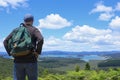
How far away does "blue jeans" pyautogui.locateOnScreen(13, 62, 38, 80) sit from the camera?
809 centimetres

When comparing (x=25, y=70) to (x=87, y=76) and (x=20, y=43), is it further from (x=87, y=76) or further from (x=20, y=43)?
(x=87, y=76)

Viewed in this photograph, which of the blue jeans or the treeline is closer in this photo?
the blue jeans

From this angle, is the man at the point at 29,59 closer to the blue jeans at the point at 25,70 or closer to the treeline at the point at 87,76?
the blue jeans at the point at 25,70

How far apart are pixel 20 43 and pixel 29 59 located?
43 cm

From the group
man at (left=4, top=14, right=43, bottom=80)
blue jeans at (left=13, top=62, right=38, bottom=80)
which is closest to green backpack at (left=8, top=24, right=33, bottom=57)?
man at (left=4, top=14, right=43, bottom=80)

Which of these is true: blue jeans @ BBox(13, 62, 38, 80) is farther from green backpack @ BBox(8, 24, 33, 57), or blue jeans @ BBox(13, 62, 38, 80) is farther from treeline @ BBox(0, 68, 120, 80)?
treeline @ BBox(0, 68, 120, 80)

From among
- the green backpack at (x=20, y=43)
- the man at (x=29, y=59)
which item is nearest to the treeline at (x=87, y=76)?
the man at (x=29, y=59)

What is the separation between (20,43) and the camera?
26.0 ft

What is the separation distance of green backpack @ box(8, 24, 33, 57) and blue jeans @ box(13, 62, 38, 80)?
12.7 inches

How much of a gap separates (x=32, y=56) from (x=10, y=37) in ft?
2.41

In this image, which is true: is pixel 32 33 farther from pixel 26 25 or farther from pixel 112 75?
pixel 112 75

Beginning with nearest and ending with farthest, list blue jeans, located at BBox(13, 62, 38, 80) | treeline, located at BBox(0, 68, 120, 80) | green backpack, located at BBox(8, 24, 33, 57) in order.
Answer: green backpack, located at BBox(8, 24, 33, 57)
blue jeans, located at BBox(13, 62, 38, 80)
treeline, located at BBox(0, 68, 120, 80)

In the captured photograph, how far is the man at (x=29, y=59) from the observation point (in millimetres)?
7977

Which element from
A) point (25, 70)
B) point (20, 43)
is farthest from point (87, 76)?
point (20, 43)
